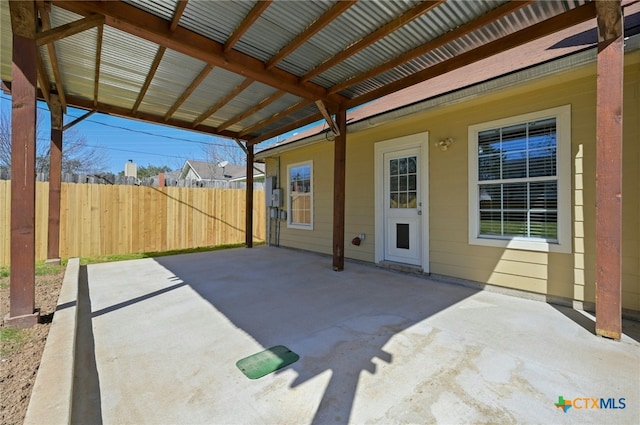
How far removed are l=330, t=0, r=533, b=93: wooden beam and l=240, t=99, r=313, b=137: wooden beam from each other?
1.00 meters

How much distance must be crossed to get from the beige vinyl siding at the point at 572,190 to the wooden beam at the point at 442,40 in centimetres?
90

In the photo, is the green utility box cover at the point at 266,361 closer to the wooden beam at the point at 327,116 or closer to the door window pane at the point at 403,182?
the door window pane at the point at 403,182

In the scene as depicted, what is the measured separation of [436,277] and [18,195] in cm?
516

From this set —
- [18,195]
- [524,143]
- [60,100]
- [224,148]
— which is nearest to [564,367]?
[524,143]

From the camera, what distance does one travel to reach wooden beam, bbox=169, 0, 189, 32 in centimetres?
286

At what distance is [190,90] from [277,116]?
176 cm

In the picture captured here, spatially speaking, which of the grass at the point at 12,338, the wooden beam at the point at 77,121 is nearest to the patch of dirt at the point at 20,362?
the grass at the point at 12,338

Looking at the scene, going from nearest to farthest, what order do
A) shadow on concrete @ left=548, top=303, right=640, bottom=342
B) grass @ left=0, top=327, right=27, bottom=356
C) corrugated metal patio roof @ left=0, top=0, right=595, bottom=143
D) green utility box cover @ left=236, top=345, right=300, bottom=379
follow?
green utility box cover @ left=236, top=345, right=300, bottom=379 → grass @ left=0, top=327, right=27, bottom=356 → shadow on concrete @ left=548, top=303, right=640, bottom=342 → corrugated metal patio roof @ left=0, top=0, right=595, bottom=143

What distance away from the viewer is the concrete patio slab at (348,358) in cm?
171

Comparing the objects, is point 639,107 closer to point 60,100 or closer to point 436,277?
point 436,277

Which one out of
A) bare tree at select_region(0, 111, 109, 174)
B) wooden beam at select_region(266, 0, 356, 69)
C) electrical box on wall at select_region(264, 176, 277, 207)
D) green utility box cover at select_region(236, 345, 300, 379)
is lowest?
green utility box cover at select_region(236, 345, 300, 379)

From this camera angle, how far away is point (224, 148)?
23312 millimetres

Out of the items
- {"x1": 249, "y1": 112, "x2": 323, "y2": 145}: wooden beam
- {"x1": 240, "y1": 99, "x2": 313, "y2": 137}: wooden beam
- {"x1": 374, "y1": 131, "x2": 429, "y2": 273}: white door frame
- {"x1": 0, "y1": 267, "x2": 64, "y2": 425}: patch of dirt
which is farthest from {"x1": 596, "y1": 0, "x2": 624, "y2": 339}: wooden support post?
{"x1": 0, "y1": 267, "x2": 64, "y2": 425}: patch of dirt

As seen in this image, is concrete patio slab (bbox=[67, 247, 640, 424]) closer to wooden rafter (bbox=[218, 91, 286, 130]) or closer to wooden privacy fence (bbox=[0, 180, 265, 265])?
wooden rafter (bbox=[218, 91, 286, 130])
